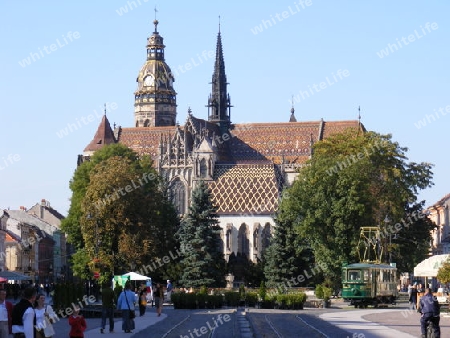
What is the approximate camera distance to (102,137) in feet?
514

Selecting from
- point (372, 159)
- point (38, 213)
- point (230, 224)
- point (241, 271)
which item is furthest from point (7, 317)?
point (38, 213)

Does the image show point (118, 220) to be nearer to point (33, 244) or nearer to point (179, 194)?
point (33, 244)

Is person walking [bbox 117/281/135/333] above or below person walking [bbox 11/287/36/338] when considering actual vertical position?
below

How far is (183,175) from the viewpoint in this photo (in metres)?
147

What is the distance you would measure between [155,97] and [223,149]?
2055 cm

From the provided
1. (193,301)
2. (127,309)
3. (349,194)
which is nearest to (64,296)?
(127,309)

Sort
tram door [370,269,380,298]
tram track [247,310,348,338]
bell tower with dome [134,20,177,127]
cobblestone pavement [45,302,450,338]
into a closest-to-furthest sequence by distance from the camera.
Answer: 1. tram track [247,310,348,338]
2. cobblestone pavement [45,302,450,338]
3. tram door [370,269,380,298]
4. bell tower with dome [134,20,177,127]

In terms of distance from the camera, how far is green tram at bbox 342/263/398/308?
59438 millimetres

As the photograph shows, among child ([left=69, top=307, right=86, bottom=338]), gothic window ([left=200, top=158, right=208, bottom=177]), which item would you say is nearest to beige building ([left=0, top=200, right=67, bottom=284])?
gothic window ([left=200, top=158, right=208, bottom=177])

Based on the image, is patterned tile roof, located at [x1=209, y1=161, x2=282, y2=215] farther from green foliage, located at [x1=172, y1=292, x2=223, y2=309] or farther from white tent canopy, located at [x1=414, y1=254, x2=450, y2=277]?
green foliage, located at [x1=172, y1=292, x2=223, y2=309]

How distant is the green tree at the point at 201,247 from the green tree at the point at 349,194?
8.02m

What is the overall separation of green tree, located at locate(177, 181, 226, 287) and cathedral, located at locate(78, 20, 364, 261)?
143ft

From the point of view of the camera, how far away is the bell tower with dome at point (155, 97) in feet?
552

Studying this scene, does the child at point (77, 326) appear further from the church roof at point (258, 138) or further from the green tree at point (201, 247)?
the church roof at point (258, 138)
